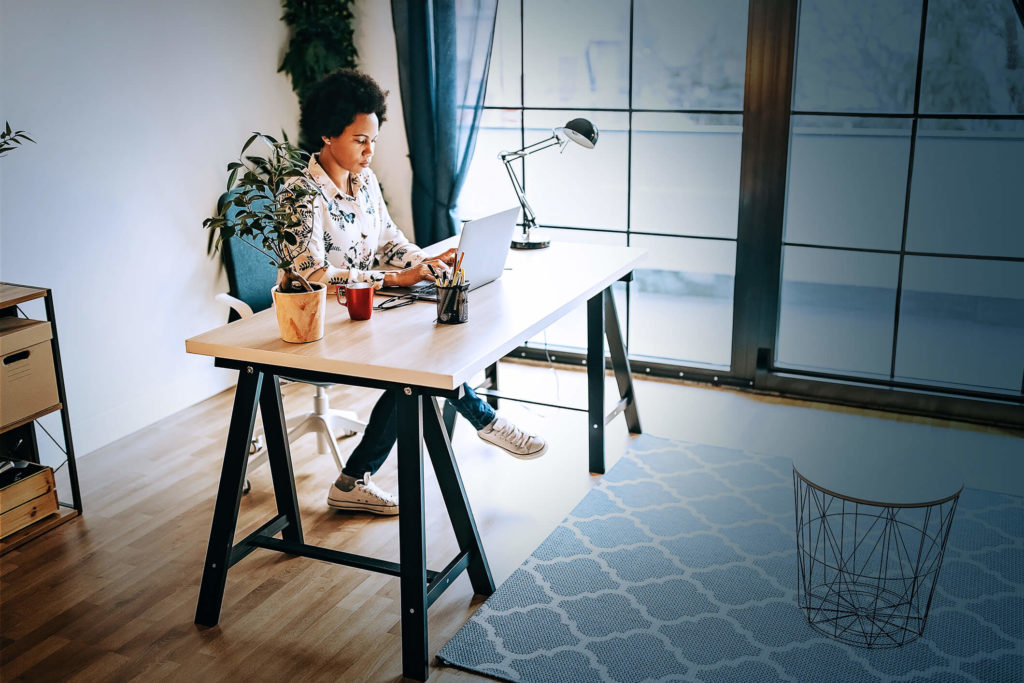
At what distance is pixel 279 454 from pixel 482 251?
33.6 inches

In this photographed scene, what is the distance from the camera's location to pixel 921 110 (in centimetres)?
358

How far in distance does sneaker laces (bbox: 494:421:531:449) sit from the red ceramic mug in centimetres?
71

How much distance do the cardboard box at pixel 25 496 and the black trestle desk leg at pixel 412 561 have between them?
1.45 meters

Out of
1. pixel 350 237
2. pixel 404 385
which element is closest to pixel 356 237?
pixel 350 237

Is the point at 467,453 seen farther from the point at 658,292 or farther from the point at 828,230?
the point at 658,292

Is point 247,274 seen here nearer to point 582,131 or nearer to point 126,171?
point 126,171

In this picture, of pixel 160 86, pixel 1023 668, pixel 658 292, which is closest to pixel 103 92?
pixel 160 86

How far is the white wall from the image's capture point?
10.8 feet

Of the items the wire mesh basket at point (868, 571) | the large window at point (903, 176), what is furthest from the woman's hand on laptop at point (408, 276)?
the large window at point (903, 176)

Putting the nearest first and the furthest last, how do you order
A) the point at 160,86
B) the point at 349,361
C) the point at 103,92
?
the point at 349,361 < the point at 103,92 < the point at 160,86

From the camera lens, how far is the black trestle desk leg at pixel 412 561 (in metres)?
2.26

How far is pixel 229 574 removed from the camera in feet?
9.11

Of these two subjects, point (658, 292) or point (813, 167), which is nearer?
point (813, 167)

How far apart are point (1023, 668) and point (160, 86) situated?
352cm
